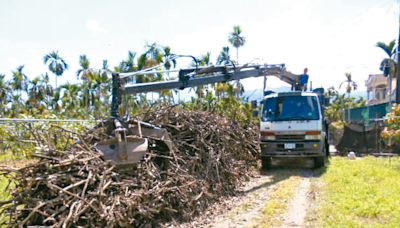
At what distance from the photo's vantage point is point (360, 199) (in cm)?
752

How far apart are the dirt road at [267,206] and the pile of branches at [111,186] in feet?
1.20

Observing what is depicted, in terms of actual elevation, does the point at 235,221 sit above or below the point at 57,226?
below

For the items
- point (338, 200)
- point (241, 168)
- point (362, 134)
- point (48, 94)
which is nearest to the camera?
point (338, 200)

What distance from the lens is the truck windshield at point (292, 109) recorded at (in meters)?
12.1

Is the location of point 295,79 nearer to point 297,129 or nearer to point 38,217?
point 297,129

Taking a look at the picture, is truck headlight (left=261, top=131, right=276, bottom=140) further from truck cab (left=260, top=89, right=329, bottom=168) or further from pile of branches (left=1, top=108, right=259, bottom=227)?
pile of branches (left=1, top=108, right=259, bottom=227)

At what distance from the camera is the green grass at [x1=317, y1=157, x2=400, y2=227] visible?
20.2 ft

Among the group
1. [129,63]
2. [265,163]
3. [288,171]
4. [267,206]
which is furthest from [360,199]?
[129,63]

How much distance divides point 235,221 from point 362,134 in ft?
48.2

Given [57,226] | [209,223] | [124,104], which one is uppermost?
[124,104]

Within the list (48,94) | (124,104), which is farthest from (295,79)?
(48,94)

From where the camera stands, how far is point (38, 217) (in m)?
5.08

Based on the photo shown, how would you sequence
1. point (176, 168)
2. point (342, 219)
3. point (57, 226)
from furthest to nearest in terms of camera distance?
1. point (176, 168)
2. point (342, 219)
3. point (57, 226)

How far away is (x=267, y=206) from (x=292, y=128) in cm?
491
